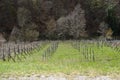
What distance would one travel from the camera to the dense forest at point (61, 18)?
3841 inches

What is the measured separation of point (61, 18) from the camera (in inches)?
3962

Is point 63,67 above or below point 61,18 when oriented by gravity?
below

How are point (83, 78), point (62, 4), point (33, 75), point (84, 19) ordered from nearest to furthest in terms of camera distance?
point (83, 78) → point (33, 75) → point (84, 19) → point (62, 4)

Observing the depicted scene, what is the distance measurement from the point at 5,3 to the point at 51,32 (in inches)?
798

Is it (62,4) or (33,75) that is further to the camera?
(62,4)

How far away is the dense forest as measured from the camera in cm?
9756

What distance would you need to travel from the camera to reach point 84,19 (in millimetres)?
104250

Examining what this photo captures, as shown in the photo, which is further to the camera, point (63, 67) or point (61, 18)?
point (61, 18)

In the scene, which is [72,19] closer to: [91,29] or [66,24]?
[66,24]

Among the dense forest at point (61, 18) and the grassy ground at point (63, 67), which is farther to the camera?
the dense forest at point (61, 18)

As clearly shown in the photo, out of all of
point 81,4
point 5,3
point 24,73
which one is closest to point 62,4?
point 81,4

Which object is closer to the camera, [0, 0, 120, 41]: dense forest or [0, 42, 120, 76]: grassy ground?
[0, 42, 120, 76]: grassy ground

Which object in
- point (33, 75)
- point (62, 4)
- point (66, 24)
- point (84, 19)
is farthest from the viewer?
point (62, 4)

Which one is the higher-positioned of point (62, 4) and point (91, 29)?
point (62, 4)
